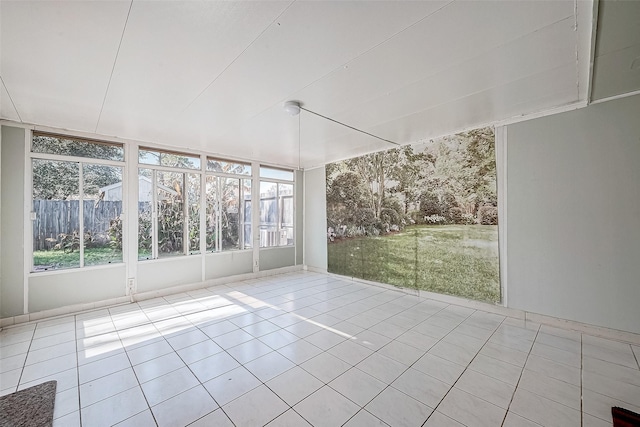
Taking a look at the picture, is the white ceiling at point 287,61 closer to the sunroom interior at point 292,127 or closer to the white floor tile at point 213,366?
the sunroom interior at point 292,127

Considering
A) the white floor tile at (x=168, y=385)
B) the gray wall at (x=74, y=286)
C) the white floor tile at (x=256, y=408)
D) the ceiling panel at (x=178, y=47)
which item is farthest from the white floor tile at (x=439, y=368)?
the gray wall at (x=74, y=286)

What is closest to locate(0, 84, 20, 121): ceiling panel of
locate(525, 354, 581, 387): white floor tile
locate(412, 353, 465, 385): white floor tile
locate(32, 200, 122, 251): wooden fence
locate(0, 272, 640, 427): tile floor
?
locate(32, 200, 122, 251): wooden fence

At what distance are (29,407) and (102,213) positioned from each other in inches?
113

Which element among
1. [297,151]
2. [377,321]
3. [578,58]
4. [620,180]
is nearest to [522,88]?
[578,58]

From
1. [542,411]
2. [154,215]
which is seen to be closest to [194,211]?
[154,215]

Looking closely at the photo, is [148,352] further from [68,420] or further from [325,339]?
[325,339]

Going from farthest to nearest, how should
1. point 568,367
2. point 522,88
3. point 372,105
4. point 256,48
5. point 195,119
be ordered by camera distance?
point 195,119 → point 372,105 → point 522,88 → point 568,367 → point 256,48

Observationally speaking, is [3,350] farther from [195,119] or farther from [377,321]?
[377,321]

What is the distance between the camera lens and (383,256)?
491cm

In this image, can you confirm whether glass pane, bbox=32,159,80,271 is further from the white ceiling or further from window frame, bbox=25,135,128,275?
Result: the white ceiling

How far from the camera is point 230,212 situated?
18.0 ft

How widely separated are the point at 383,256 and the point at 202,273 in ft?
11.6

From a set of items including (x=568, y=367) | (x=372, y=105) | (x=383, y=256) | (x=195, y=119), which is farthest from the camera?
(x=383, y=256)

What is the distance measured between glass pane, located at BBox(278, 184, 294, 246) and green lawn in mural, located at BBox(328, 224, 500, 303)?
172cm
